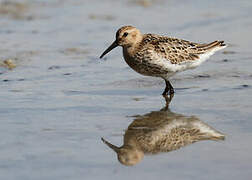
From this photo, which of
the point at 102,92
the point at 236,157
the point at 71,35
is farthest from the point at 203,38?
the point at 236,157

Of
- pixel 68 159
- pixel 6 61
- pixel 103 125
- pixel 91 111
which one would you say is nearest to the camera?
pixel 68 159

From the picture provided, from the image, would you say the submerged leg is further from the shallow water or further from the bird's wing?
the bird's wing

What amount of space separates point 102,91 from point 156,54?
0.86m

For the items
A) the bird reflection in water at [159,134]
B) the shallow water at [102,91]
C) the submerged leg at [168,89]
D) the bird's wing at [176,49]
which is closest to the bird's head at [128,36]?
the bird's wing at [176,49]

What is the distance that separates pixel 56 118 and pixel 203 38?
4.62 metres

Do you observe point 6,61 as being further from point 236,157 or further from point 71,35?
point 236,157

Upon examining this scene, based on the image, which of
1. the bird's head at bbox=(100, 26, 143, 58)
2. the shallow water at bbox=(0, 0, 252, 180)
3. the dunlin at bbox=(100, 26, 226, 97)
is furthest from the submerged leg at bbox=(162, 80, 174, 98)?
the bird's head at bbox=(100, 26, 143, 58)

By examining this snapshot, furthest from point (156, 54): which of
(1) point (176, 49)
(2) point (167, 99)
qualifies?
(2) point (167, 99)

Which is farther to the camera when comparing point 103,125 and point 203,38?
point 203,38

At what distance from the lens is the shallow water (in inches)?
192

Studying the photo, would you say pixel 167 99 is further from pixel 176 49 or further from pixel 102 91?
pixel 176 49

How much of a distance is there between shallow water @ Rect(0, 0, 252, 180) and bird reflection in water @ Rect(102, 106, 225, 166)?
0.10m

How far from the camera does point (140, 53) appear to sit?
7.68 metres

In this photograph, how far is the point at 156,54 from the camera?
766 cm
